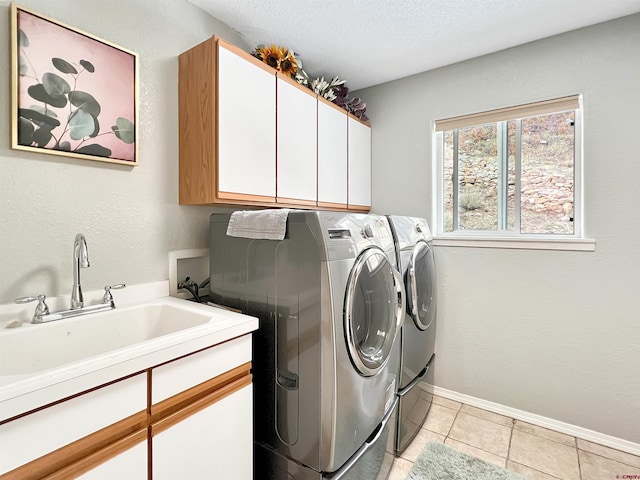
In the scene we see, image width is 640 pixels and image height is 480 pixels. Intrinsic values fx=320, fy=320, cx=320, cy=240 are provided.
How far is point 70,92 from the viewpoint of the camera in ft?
4.22

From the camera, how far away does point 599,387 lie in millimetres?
1919

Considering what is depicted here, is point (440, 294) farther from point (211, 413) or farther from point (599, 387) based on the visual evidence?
point (211, 413)

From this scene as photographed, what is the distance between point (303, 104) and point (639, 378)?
8.28 feet

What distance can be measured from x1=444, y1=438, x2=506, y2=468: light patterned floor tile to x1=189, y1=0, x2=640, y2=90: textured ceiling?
2.46 meters

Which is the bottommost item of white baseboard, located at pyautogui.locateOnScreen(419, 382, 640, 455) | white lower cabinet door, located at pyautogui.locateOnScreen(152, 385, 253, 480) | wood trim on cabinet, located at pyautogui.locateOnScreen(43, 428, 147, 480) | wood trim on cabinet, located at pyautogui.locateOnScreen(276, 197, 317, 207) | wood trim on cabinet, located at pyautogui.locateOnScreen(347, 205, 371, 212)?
white baseboard, located at pyautogui.locateOnScreen(419, 382, 640, 455)

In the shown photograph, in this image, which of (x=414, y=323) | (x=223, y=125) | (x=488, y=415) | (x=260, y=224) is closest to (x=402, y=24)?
(x=223, y=125)

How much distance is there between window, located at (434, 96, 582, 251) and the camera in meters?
2.07

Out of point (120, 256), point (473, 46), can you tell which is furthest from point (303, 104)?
point (120, 256)

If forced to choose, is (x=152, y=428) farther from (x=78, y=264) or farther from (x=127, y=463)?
(x=78, y=264)

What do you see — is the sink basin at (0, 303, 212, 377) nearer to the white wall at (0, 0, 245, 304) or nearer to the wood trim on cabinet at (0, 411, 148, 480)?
the white wall at (0, 0, 245, 304)

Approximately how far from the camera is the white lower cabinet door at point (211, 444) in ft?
3.21

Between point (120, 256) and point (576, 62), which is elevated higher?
point (576, 62)

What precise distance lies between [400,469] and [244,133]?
6.37 feet

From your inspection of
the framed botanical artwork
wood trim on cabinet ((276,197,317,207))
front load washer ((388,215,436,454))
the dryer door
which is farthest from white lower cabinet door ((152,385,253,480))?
the framed botanical artwork
